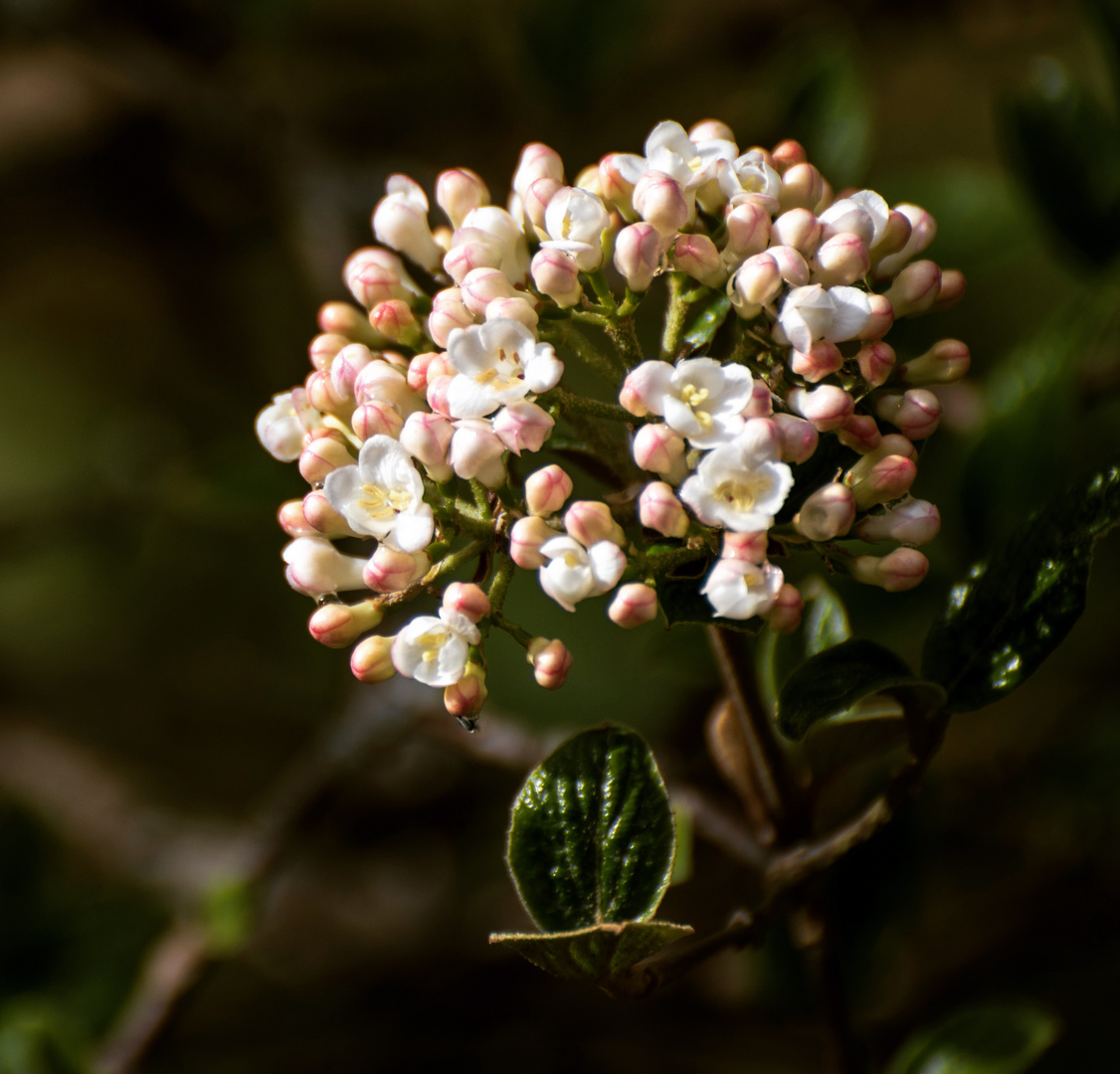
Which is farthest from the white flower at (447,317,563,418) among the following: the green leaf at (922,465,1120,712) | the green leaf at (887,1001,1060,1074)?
the green leaf at (887,1001,1060,1074)

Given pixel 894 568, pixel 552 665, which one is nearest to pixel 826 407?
pixel 894 568

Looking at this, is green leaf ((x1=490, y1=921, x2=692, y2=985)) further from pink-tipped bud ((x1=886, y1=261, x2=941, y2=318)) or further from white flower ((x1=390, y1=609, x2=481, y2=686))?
pink-tipped bud ((x1=886, y1=261, x2=941, y2=318))

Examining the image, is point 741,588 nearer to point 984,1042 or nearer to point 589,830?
point 589,830

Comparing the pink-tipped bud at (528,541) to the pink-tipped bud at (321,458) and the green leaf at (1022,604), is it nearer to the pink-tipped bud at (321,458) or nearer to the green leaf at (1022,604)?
the pink-tipped bud at (321,458)

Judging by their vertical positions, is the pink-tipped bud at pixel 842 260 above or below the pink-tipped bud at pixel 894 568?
above

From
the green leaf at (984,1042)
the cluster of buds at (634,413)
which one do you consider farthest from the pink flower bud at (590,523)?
the green leaf at (984,1042)

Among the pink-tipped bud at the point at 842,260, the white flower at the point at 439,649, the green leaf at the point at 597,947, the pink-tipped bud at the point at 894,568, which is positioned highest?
the pink-tipped bud at the point at 842,260

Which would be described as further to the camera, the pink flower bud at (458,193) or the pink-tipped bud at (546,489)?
the pink flower bud at (458,193)
